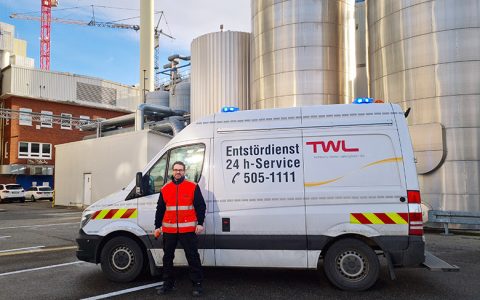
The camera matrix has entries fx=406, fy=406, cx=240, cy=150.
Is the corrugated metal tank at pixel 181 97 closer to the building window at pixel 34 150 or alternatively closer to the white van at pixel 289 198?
the building window at pixel 34 150

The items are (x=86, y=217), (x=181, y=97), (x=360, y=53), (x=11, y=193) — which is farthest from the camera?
(x=11, y=193)

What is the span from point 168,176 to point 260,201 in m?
1.47

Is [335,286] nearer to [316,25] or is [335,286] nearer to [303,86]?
[303,86]

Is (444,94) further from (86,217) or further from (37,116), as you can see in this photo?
(37,116)

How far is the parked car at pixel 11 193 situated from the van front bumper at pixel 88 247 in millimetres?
31234

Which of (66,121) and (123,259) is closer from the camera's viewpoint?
(123,259)

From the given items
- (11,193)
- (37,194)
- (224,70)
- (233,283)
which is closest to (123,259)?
(233,283)

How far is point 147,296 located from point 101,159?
2095 cm

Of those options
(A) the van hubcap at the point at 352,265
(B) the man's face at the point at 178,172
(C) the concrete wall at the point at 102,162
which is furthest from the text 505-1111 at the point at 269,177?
(C) the concrete wall at the point at 102,162

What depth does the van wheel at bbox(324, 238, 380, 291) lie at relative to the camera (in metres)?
5.48

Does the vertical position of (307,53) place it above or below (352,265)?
above

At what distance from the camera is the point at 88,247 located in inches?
245

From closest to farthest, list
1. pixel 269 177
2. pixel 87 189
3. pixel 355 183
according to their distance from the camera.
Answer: pixel 355 183, pixel 269 177, pixel 87 189

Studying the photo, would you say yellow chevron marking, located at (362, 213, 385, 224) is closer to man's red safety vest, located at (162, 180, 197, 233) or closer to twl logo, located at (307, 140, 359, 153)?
twl logo, located at (307, 140, 359, 153)
